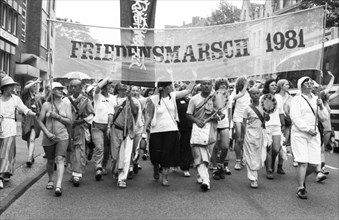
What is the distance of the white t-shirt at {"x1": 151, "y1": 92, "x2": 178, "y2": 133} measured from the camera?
7555 mm

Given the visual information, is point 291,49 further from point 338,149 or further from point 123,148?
point 338,149

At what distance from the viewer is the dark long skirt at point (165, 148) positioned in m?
7.51

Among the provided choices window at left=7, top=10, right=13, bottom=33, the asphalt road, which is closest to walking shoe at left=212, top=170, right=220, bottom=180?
the asphalt road

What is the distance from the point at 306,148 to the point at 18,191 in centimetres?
444

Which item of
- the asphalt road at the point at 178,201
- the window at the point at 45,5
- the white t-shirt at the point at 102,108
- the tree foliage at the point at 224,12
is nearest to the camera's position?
the asphalt road at the point at 178,201

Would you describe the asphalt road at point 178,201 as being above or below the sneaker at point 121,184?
below

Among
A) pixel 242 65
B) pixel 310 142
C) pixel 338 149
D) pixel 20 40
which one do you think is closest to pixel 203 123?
pixel 242 65

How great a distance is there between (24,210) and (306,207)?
392 cm

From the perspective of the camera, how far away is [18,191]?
22.2 feet

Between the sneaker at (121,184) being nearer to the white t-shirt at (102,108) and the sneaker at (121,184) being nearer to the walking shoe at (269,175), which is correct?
the white t-shirt at (102,108)

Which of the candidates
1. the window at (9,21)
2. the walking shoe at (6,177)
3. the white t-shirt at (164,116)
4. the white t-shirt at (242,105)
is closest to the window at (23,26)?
the window at (9,21)

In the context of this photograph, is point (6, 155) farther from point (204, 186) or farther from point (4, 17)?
point (4, 17)

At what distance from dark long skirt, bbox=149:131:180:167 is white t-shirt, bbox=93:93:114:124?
1256 millimetres

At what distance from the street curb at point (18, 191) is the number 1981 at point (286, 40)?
4.39 m
